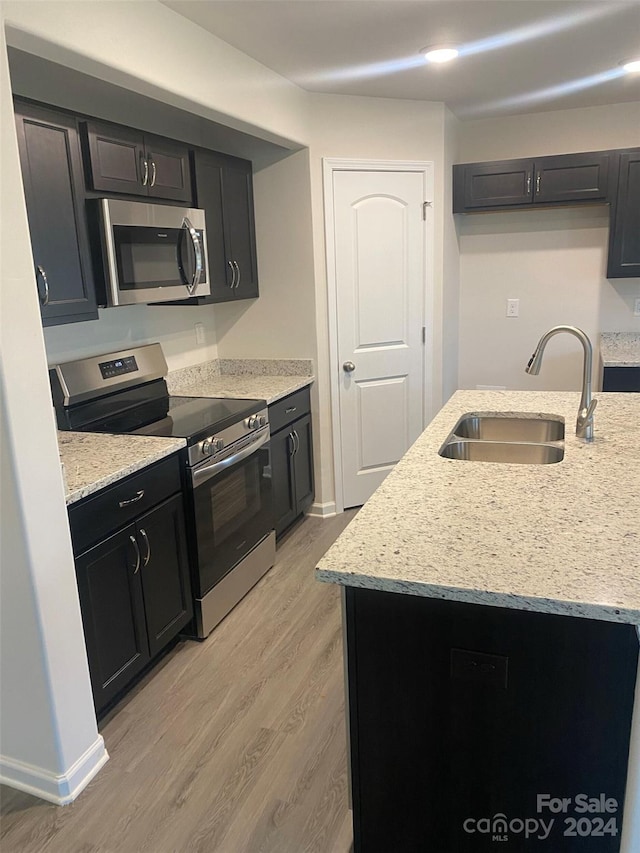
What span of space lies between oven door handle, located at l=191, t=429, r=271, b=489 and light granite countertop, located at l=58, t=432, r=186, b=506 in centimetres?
17

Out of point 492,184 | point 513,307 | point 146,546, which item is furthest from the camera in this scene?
Answer: point 513,307

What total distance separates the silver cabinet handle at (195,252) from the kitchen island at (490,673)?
70.3 inches

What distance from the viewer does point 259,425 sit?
3051 millimetres

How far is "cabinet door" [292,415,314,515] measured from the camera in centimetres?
363

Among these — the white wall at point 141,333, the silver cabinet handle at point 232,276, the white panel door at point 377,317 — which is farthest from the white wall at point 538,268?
the white wall at point 141,333

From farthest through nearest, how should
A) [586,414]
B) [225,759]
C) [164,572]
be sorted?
[164,572] < [586,414] < [225,759]

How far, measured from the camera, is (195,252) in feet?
9.54

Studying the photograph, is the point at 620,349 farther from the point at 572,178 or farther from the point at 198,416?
the point at 198,416

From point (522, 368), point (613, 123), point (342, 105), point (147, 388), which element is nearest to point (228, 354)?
point (147, 388)

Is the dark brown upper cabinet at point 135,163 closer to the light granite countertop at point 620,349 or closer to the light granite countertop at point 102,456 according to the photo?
the light granite countertop at point 102,456

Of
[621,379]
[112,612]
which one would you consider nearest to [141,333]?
[112,612]

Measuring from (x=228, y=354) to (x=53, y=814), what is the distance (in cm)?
263

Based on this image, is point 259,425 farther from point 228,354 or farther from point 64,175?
point 64,175

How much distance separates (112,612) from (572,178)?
3.55 m
